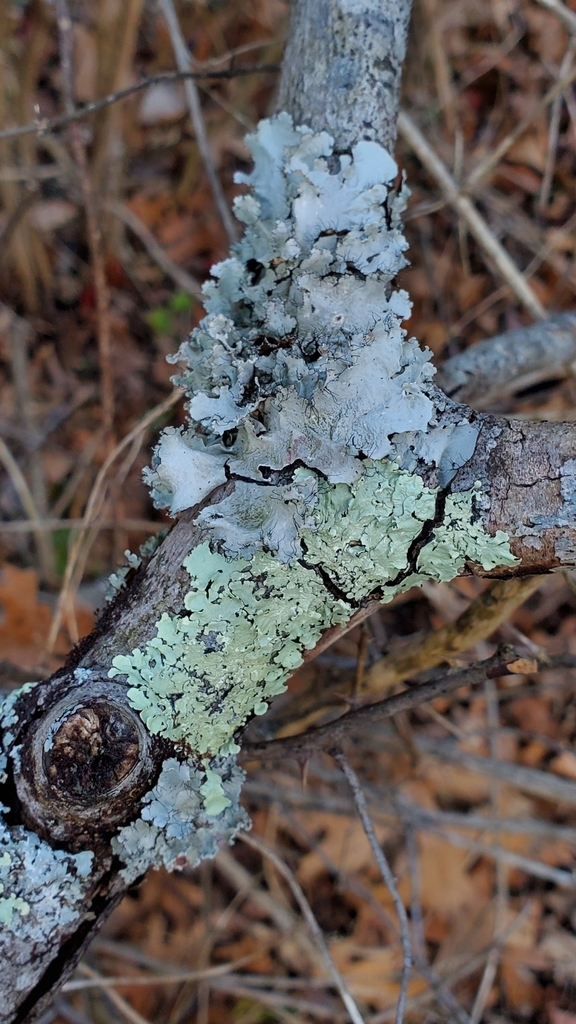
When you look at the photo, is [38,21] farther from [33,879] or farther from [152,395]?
[33,879]

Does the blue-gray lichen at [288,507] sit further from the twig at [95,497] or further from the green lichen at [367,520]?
the twig at [95,497]

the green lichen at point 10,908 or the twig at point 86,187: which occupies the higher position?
the twig at point 86,187

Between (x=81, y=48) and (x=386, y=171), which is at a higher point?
(x=81, y=48)

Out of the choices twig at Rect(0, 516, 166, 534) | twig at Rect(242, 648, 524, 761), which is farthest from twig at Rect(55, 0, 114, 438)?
twig at Rect(242, 648, 524, 761)

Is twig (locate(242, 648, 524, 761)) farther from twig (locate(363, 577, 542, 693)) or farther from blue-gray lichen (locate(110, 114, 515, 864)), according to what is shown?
blue-gray lichen (locate(110, 114, 515, 864))

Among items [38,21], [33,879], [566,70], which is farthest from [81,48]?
[33,879]

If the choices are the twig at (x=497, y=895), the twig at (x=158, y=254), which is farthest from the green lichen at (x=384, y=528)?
the twig at (x=158, y=254)
